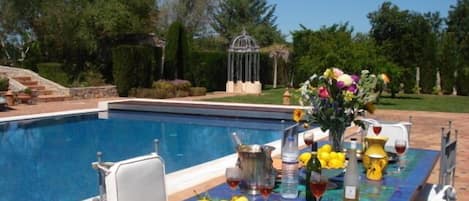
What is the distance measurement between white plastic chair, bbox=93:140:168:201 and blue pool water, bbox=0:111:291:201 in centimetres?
368

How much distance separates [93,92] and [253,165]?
56.3ft

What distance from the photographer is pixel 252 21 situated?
45.3m

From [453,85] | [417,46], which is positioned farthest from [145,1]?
[453,85]

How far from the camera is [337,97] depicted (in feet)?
11.2

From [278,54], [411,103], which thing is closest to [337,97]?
[411,103]

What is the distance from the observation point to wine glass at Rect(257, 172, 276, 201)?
2578mm

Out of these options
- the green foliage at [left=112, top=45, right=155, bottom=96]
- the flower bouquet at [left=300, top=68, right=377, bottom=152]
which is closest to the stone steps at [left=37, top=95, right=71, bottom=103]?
the green foliage at [left=112, top=45, right=155, bottom=96]

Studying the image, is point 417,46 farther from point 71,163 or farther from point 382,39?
point 71,163

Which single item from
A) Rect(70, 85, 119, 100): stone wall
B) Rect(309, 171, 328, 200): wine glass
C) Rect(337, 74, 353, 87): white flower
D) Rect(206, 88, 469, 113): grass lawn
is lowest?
Rect(206, 88, 469, 113): grass lawn

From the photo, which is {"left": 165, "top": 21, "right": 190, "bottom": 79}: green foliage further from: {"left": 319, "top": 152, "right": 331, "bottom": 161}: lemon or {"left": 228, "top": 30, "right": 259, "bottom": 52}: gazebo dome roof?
{"left": 319, "top": 152, "right": 331, "bottom": 161}: lemon

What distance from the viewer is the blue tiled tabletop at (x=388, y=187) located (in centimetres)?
291

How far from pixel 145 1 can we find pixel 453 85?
15905mm

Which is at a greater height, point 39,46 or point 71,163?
point 39,46

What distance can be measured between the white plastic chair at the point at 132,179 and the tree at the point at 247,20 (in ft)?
132
